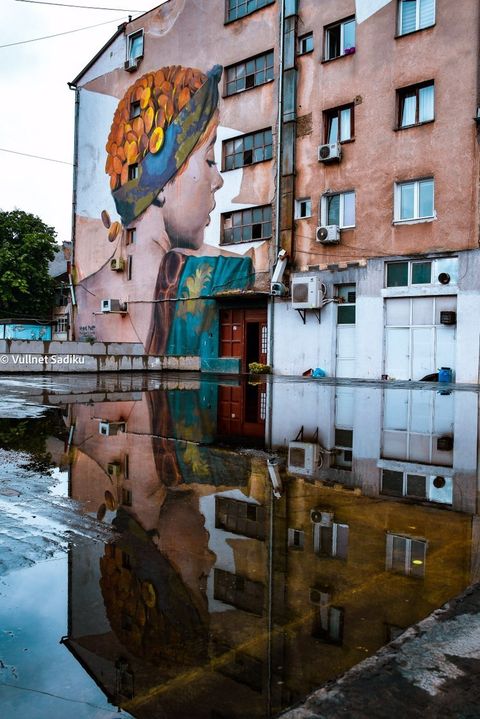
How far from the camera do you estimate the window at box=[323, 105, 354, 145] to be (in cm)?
2144

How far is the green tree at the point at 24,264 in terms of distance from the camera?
46.0 m

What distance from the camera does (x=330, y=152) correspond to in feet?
69.3

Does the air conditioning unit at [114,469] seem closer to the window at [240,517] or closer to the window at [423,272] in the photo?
the window at [240,517]

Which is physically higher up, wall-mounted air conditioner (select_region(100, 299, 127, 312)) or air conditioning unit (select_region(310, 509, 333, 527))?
wall-mounted air conditioner (select_region(100, 299, 127, 312))

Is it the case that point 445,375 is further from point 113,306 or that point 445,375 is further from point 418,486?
point 113,306

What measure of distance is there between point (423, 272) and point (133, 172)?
55.6 feet

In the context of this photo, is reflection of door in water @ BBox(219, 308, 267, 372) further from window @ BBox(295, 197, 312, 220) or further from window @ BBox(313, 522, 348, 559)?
window @ BBox(313, 522, 348, 559)

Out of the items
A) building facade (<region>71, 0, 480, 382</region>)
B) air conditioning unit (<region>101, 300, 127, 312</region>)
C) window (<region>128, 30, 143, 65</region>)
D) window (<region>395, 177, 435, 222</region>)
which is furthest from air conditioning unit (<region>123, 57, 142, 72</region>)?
window (<region>395, 177, 435, 222</region>)

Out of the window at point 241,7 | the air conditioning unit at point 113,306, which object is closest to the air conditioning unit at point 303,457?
the window at point 241,7

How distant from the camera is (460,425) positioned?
320 inches

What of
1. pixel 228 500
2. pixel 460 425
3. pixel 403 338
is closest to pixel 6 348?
pixel 403 338

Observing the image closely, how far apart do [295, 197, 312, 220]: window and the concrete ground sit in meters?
21.6

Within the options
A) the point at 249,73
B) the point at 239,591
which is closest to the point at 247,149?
the point at 249,73

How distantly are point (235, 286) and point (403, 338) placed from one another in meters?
7.94
